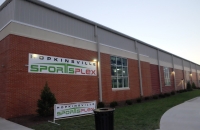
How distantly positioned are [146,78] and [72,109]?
681 inches

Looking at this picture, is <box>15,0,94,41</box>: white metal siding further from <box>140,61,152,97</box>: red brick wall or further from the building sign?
<box>140,61,152,97</box>: red brick wall

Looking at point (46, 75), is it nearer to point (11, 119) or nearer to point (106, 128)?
point (11, 119)

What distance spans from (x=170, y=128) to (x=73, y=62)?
9483mm

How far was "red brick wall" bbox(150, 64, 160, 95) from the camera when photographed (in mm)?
27147

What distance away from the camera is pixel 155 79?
2827 centimetres

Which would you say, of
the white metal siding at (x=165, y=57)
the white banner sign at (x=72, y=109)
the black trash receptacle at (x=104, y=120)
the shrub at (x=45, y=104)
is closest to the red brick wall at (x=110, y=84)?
the white banner sign at (x=72, y=109)

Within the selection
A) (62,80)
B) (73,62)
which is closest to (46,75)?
(62,80)

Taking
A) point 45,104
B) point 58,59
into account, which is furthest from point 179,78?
point 45,104

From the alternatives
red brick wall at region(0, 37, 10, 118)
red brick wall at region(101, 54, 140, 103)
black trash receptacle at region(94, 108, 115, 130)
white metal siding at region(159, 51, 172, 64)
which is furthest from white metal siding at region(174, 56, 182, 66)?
black trash receptacle at region(94, 108, 115, 130)

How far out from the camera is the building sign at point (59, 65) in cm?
1179

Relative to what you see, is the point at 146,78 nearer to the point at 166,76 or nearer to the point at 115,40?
the point at 115,40

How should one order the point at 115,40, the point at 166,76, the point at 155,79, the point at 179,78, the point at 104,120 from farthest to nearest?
1. the point at 179,78
2. the point at 166,76
3. the point at 155,79
4. the point at 115,40
5. the point at 104,120

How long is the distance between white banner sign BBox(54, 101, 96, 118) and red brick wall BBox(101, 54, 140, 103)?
252 inches

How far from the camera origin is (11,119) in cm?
986
